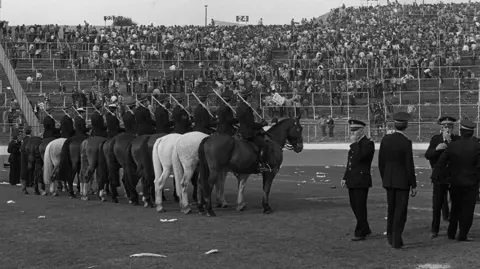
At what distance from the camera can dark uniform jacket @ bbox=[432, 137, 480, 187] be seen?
12570 mm

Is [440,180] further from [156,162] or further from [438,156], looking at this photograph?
[156,162]

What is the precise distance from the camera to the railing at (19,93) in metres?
38.9

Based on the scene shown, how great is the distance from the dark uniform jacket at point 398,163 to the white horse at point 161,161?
638 cm

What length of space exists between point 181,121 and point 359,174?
6692 mm

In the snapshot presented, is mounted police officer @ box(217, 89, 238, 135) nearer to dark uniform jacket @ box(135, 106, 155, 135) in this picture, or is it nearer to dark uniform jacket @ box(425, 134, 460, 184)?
dark uniform jacket @ box(135, 106, 155, 135)

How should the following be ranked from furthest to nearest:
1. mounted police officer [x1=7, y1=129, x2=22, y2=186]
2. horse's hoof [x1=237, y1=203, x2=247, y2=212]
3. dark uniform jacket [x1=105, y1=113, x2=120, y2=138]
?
mounted police officer [x1=7, y1=129, x2=22, y2=186] → dark uniform jacket [x1=105, y1=113, x2=120, y2=138] → horse's hoof [x1=237, y1=203, x2=247, y2=212]

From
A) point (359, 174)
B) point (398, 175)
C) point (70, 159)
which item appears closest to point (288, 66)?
point (70, 159)

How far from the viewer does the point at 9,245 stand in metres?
13.0

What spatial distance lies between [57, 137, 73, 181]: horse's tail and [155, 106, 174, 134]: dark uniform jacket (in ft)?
10.3

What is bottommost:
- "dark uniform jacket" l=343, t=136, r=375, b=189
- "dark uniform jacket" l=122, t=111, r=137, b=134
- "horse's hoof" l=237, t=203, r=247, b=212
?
"horse's hoof" l=237, t=203, r=247, b=212

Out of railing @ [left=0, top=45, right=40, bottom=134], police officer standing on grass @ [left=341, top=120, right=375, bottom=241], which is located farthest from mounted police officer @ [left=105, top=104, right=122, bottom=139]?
railing @ [left=0, top=45, right=40, bottom=134]

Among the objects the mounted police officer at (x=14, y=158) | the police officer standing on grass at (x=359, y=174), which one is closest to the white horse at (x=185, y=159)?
the police officer standing on grass at (x=359, y=174)

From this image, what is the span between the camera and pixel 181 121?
18922 mm

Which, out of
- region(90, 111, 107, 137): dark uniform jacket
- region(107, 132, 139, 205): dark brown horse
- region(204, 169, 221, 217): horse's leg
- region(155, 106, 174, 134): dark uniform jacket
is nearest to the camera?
region(204, 169, 221, 217): horse's leg
